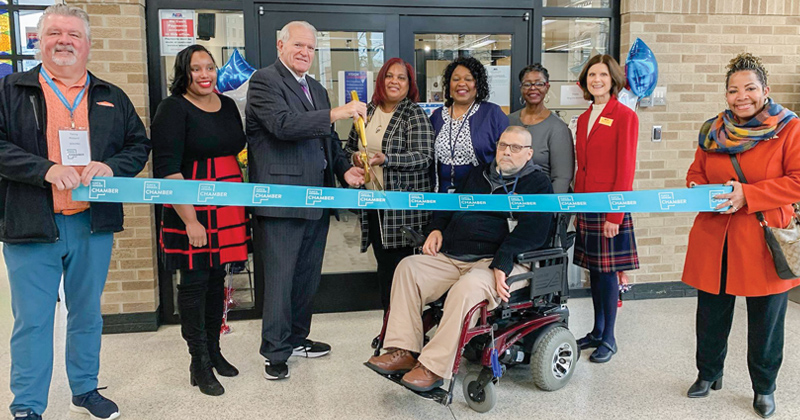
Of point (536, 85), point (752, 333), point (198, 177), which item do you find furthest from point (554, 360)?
point (198, 177)

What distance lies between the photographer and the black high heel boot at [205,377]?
9.60 feet

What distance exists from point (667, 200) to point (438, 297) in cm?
117

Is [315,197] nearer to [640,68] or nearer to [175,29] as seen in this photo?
[175,29]

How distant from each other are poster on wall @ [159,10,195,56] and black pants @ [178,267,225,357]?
5.53 ft

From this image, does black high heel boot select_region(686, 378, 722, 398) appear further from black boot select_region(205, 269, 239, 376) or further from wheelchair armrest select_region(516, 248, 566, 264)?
black boot select_region(205, 269, 239, 376)

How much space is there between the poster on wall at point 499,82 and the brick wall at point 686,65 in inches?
34.7

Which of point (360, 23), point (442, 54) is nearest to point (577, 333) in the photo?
point (442, 54)

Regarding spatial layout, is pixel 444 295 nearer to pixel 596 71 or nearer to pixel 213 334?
pixel 213 334

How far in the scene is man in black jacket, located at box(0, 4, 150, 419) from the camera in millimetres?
2309

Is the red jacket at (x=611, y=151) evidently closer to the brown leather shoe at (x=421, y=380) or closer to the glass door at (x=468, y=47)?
the glass door at (x=468, y=47)

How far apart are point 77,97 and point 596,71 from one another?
101 inches

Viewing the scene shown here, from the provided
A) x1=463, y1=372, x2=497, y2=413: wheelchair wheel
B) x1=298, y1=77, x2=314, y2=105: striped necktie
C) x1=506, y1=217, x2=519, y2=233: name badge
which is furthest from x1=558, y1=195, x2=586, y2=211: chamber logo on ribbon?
x1=298, y1=77, x2=314, y2=105: striped necktie

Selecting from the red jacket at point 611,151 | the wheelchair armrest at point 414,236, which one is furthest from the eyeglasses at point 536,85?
the wheelchair armrest at point 414,236

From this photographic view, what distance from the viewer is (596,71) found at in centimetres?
326
